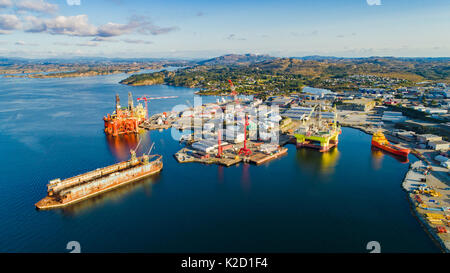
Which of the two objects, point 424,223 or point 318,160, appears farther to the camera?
point 318,160

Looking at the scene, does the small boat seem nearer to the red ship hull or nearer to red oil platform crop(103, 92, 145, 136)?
the red ship hull

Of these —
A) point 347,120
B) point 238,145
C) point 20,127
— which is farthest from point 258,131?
point 20,127

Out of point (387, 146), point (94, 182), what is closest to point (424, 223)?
point (387, 146)

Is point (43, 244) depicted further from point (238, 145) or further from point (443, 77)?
point (443, 77)

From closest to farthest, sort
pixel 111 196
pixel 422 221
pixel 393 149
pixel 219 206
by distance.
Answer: pixel 422 221 → pixel 219 206 → pixel 111 196 → pixel 393 149

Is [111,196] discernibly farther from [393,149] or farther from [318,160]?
[393,149]

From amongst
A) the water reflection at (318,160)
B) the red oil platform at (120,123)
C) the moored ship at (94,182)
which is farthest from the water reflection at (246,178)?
the red oil platform at (120,123)

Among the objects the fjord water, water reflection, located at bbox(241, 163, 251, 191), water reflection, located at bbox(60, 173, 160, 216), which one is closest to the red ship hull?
the fjord water
